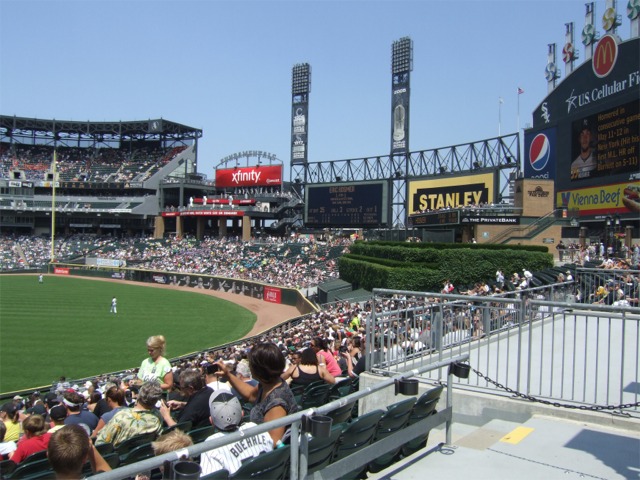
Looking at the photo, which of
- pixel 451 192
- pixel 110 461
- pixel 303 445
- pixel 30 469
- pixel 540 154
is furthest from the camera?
pixel 451 192

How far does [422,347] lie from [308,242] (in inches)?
2012

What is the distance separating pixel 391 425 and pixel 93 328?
25.3m

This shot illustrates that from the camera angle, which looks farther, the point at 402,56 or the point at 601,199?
the point at 402,56

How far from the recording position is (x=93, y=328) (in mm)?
27438

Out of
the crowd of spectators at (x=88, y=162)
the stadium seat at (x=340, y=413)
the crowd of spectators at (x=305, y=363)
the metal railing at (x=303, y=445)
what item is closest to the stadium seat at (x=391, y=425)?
the metal railing at (x=303, y=445)

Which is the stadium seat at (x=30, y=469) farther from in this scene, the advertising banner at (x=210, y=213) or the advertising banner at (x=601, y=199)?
the advertising banner at (x=210, y=213)

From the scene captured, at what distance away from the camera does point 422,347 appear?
27.9 feet

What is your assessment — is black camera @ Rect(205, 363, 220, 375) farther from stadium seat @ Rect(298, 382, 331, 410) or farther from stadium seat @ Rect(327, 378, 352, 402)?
stadium seat @ Rect(327, 378, 352, 402)

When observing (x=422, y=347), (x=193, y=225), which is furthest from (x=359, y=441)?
(x=193, y=225)

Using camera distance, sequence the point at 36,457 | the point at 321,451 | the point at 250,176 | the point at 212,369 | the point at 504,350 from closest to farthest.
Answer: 1. the point at 321,451
2. the point at 36,457
3. the point at 212,369
4. the point at 504,350
5. the point at 250,176

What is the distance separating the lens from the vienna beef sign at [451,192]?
46094 mm

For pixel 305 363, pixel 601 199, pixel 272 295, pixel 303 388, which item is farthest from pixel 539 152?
pixel 303 388

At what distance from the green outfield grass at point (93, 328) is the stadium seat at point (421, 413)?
14.8 m

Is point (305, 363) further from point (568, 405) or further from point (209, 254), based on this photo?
point (209, 254)
